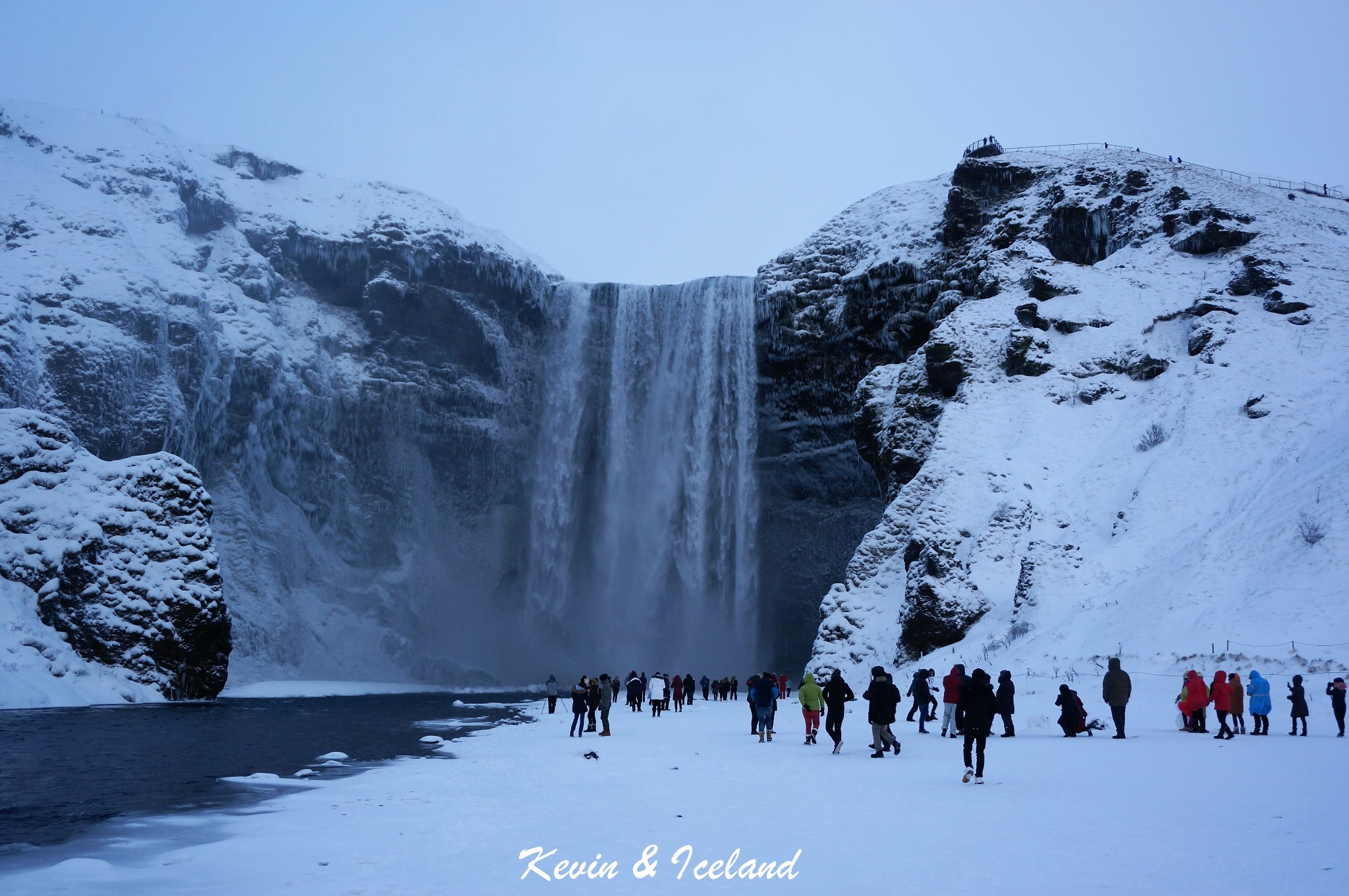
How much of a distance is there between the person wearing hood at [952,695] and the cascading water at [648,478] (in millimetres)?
36192

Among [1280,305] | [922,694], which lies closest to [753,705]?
[922,694]

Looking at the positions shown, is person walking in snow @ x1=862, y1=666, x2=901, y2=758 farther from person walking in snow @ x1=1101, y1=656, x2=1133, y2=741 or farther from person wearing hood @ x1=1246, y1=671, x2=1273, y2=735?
person wearing hood @ x1=1246, y1=671, x2=1273, y2=735

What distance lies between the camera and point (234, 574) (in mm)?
53531

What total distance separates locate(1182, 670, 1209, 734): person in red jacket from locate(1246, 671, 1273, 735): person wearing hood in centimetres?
77

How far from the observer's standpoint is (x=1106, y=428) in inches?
1503

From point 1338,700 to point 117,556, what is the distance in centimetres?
3914

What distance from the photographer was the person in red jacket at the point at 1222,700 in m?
17.7

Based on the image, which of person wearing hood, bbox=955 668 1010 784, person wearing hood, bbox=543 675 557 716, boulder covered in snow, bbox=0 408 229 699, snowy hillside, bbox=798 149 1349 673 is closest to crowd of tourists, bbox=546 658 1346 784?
person wearing hood, bbox=955 668 1010 784

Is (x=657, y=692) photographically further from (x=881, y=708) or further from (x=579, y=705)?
(x=881, y=708)

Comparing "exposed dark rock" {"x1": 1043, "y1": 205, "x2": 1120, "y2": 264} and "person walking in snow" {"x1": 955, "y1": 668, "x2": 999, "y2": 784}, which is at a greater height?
"exposed dark rock" {"x1": 1043, "y1": 205, "x2": 1120, "y2": 264}

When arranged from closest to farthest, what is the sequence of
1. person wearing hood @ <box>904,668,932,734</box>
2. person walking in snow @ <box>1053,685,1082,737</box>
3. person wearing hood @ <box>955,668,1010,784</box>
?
person wearing hood @ <box>955,668,1010,784</box>, person walking in snow @ <box>1053,685,1082,737</box>, person wearing hood @ <box>904,668,932,734</box>

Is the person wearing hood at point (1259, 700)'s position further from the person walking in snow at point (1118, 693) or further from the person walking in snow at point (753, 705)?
the person walking in snow at point (753, 705)

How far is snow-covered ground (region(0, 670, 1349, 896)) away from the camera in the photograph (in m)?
7.41

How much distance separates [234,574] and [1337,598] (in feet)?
165
